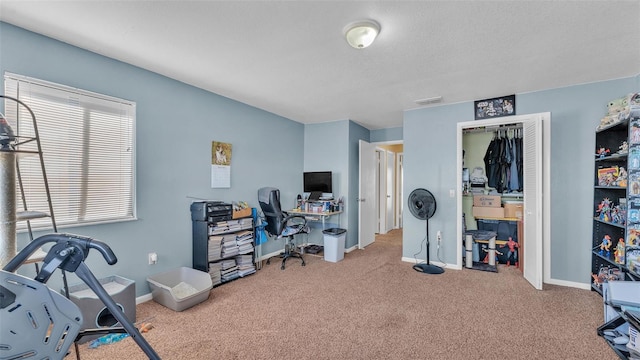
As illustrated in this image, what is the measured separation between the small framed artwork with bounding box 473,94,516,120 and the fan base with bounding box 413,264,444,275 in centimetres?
212

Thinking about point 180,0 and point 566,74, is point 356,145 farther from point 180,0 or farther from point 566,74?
point 180,0

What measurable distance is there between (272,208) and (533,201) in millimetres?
3188

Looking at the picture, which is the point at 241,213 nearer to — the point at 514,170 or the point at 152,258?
the point at 152,258

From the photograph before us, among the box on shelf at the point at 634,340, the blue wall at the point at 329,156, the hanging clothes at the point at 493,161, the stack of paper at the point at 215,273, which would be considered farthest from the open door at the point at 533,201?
the stack of paper at the point at 215,273

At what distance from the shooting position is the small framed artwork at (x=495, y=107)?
3307 millimetres

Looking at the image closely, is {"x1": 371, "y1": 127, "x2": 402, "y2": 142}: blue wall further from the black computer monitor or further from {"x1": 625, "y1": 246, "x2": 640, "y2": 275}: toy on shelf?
{"x1": 625, "y1": 246, "x2": 640, "y2": 275}: toy on shelf

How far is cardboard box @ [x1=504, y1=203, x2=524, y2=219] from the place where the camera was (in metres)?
3.83

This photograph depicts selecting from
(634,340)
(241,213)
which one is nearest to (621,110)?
(634,340)

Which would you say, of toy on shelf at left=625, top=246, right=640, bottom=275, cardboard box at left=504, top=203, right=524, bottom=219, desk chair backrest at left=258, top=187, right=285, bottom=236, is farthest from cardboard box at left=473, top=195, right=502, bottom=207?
desk chair backrest at left=258, top=187, right=285, bottom=236

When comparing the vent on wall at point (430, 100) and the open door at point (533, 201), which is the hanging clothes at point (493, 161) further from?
the vent on wall at point (430, 100)

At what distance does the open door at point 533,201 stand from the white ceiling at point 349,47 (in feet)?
1.83

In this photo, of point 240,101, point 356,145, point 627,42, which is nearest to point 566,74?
point 627,42

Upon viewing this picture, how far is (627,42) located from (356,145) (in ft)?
10.9

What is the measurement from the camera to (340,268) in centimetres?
368
